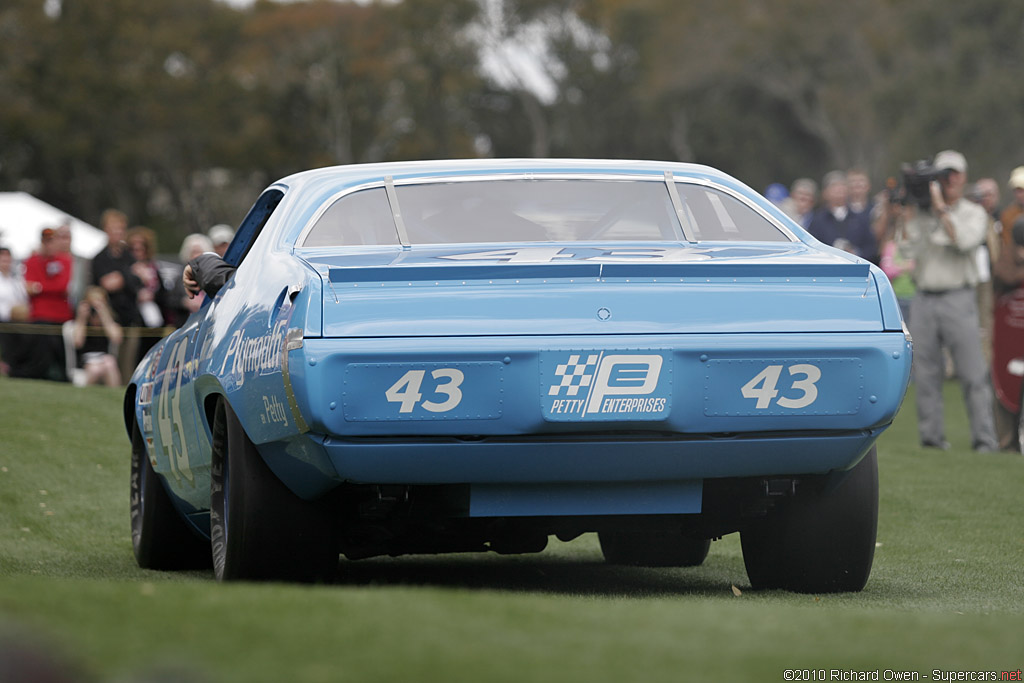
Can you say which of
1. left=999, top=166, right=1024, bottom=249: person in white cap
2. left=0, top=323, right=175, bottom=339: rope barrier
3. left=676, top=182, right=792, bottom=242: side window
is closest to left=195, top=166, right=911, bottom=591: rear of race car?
left=676, top=182, right=792, bottom=242: side window

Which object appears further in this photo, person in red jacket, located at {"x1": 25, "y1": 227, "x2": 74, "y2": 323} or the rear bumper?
person in red jacket, located at {"x1": 25, "y1": 227, "x2": 74, "y2": 323}

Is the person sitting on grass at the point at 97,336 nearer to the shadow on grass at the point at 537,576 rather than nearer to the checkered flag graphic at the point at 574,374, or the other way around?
the shadow on grass at the point at 537,576

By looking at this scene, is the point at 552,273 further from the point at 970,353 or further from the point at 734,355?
the point at 970,353

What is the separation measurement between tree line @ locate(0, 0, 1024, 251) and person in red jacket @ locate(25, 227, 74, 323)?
3794 cm

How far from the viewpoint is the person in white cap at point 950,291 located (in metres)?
12.8

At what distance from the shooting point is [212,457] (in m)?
5.90

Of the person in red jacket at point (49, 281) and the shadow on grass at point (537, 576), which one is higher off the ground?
the shadow on grass at point (537, 576)

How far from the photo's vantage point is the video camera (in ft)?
41.8

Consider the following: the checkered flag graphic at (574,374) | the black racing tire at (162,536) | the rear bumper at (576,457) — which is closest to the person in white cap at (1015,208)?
the black racing tire at (162,536)

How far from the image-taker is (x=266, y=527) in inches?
213

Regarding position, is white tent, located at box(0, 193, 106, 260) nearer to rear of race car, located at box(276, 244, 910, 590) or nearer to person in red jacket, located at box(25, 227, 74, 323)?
person in red jacket, located at box(25, 227, 74, 323)

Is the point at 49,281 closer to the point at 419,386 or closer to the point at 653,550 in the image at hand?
the point at 653,550

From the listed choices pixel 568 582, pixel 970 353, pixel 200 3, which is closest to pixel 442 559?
pixel 568 582

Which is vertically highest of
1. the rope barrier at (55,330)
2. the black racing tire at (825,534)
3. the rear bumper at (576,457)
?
the rear bumper at (576,457)
